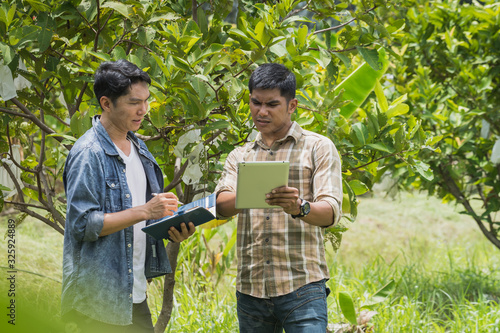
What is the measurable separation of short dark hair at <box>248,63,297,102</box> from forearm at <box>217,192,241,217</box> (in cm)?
40

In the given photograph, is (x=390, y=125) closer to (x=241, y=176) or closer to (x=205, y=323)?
(x=241, y=176)

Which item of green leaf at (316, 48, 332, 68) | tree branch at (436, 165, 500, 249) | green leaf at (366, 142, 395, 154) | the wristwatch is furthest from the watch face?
tree branch at (436, 165, 500, 249)

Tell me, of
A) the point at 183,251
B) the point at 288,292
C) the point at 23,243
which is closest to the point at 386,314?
the point at 183,251

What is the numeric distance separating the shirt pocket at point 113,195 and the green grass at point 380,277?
1.12 feet

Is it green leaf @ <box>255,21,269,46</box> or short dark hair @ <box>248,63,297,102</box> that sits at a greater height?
green leaf @ <box>255,21,269,46</box>

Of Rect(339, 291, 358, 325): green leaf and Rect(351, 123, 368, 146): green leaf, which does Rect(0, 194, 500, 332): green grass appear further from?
Rect(351, 123, 368, 146): green leaf

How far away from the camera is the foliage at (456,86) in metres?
4.56

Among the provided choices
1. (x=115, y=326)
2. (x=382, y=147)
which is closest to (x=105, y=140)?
(x=115, y=326)

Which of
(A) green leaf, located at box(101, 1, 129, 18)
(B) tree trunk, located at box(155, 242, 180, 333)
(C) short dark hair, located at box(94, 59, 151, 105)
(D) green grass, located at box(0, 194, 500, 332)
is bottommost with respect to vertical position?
(D) green grass, located at box(0, 194, 500, 332)

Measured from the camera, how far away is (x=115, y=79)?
1.94 m

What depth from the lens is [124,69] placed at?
1.96 metres

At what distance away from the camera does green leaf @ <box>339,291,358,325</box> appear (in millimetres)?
3275

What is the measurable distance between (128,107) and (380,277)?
11.1 ft

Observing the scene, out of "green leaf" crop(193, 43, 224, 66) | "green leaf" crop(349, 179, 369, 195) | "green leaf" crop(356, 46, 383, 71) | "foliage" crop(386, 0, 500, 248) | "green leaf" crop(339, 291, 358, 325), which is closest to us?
"green leaf" crop(193, 43, 224, 66)
